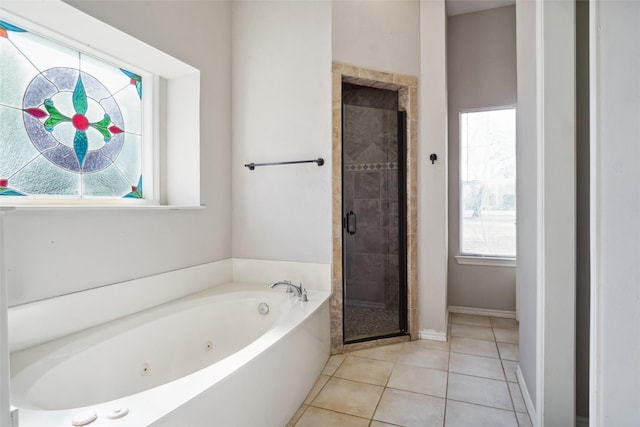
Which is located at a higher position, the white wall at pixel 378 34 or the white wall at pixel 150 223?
the white wall at pixel 378 34

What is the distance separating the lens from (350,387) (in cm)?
196

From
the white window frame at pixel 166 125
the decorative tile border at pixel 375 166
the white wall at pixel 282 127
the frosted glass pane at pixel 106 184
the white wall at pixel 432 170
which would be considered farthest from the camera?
the decorative tile border at pixel 375 166

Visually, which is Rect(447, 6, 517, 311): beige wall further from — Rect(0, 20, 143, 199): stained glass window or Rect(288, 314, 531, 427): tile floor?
Rect(0, 20, 143, 199): stained glass window

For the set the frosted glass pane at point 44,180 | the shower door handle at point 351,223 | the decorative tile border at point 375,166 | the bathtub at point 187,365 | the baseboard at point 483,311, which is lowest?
the baseboard at point 483,311

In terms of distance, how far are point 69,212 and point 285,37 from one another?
1880 mm

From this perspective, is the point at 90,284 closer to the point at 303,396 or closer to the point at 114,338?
the point at 114,338

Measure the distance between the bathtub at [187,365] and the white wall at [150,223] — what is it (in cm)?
27

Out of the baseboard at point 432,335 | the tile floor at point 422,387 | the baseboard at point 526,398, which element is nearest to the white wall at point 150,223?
the tile floor at point 422,387

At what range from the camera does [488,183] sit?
128 inches

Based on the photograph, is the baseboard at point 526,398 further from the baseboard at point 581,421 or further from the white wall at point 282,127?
the white wall at point 282,127

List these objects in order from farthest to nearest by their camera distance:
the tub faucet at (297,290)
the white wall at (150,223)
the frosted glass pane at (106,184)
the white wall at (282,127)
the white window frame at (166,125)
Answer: the white wall at (282,127) → the tub faucet at (297,290) → the white window frame at (166,125) → the frosted glass pane at (106,184) → the white wall at (150,223)

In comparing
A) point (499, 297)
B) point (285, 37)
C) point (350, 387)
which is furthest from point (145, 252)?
point (499, 297)

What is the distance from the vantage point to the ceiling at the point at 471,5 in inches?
123

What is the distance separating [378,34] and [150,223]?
7.10 feet
